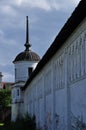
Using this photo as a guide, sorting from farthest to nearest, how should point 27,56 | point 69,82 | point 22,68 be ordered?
point 22,68 < point 27,56 < point 69,82

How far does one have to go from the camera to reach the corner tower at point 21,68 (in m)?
61.8

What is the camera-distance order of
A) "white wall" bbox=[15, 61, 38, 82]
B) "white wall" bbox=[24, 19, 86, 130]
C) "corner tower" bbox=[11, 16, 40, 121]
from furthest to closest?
"white wall" bbox=[15, 61, 38, 82] → "corner tower" bbox=[11, 16, 40, 121] → "white wall" bbox=[24, 19, 86, 130]

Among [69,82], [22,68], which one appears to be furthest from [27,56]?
[69,82]

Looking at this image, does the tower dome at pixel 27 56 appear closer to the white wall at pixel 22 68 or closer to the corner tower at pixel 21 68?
the corner tower at pixel 21 68

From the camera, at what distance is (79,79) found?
44.1ft

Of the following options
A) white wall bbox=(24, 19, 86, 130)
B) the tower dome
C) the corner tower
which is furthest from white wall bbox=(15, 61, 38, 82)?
white wall bbox=(24, 19, 86, 130)

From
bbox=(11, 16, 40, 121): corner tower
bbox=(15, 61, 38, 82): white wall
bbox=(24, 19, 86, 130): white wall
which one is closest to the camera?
bbox=(24, 19, 86, 130): white wall

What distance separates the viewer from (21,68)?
63.0 m

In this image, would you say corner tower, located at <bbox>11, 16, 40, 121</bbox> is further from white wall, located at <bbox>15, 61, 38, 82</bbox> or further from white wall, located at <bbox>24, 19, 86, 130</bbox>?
white wall, located at <bbox>24, 19, 86, 130</bbox>

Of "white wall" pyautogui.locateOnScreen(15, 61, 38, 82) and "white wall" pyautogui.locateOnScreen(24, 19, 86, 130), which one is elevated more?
A: "white wall" pyautogui.locateOnScreen(15, 61, 38, 82)

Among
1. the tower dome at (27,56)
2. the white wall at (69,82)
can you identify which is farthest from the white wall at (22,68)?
the white wall at (69,82)

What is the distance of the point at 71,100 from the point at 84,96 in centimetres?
249

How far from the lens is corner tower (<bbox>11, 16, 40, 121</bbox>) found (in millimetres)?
61750

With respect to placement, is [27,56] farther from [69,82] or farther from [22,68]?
[69,82]
